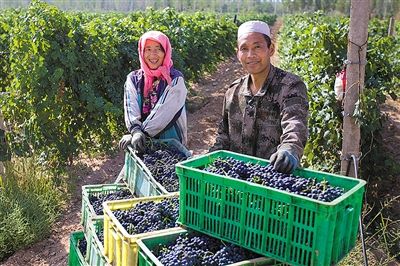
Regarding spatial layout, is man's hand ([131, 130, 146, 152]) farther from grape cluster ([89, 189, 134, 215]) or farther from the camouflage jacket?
the camouflage jacket

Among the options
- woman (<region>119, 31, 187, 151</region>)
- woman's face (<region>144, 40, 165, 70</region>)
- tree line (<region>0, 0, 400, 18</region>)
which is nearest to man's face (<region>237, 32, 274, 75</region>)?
woman (<region>119, 31, 187, 151</region>)

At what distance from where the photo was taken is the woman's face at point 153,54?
13.0 feet

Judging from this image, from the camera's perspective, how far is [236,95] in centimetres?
304

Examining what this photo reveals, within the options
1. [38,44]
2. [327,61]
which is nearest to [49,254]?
[38,44]

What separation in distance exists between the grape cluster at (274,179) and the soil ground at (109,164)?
104 inches

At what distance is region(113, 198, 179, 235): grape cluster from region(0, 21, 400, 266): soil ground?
2.14 metres

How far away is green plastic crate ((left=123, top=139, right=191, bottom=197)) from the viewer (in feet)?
9.89

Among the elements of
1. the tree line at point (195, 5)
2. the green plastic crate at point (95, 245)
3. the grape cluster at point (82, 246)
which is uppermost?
the tree line at point (195, 5)

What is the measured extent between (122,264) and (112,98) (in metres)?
4.77

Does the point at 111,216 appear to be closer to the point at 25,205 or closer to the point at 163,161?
the point at 163,161

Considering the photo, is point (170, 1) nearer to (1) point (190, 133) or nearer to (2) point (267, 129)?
(1) point (190, 133)

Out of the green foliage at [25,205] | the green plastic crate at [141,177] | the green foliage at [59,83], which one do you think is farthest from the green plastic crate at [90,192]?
the green foliage at [59,83]

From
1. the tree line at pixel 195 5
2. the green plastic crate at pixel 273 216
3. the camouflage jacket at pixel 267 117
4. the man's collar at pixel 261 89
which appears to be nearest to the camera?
the green plastic crate at pixel 273 216

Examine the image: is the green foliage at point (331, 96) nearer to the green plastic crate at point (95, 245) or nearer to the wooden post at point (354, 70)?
the wooden post at point (354, 70)
